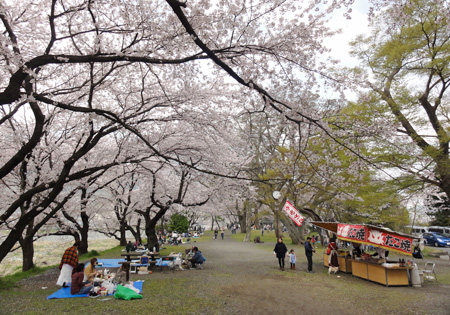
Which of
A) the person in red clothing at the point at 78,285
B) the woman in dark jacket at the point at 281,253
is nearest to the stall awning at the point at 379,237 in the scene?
the woman in dark jacket at the point at 281,253

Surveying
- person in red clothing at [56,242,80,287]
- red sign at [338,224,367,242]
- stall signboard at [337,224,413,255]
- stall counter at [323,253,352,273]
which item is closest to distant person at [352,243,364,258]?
stall counter at [323,253,352,273]

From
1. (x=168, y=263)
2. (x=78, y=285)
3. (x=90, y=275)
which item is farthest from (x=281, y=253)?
(x=78, y=285)

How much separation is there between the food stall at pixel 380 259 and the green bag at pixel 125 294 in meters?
7.42

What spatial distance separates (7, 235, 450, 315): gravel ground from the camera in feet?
20.2

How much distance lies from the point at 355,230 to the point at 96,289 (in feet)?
28.3

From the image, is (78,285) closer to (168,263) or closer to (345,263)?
(168,263)

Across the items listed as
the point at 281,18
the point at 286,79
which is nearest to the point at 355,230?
the point at 286,79

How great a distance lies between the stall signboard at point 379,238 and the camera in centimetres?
828

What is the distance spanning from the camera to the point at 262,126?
72.0 ft

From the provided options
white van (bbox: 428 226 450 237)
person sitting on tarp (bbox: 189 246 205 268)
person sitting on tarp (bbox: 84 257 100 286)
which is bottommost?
white van (bbox: 428 226 450 237)

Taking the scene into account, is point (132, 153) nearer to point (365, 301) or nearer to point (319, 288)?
point (319, 288)

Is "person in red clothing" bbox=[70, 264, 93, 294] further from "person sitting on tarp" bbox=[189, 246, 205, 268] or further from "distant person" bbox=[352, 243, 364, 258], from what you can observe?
"distant person" bbox=[352, 243, 364, 258]

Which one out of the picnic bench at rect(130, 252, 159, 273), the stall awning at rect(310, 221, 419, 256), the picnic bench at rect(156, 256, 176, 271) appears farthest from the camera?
the picnic bench at rect(156, 256, 176, 271)

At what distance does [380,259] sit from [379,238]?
1212mm
